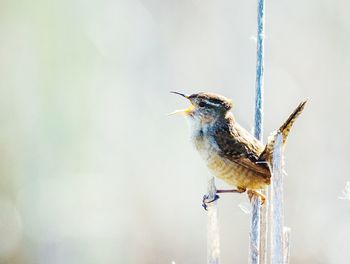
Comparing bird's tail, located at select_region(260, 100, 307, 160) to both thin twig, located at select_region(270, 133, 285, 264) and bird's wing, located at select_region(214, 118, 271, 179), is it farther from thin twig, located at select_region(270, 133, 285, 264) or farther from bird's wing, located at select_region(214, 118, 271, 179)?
thin twig, located at select_region(270, 133, 285, 264)

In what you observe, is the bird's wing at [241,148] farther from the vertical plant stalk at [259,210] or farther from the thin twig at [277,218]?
the thin twig at [277,218]

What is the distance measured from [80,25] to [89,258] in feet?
5.55

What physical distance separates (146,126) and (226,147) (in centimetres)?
159

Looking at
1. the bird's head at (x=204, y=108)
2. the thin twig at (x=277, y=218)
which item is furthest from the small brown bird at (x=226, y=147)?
the thin twig at (x=277, y=218)

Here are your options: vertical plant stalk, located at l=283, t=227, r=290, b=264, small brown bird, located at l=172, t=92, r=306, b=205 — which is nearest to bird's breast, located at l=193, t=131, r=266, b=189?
small brown bird, located at l=172, t=92, r=306, b=205

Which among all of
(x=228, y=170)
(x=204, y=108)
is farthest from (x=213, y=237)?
(x=204, y=108)

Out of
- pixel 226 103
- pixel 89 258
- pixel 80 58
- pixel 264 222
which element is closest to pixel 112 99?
pixel 80 58

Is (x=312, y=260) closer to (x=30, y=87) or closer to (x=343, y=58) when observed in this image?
(x=343, y=58)

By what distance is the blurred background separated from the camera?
195 inches

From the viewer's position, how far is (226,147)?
3.68m

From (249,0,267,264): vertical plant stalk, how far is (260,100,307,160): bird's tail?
0.11 m

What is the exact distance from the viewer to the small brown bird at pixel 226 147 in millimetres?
3619

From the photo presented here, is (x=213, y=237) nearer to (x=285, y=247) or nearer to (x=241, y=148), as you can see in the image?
(x=285, y=247)

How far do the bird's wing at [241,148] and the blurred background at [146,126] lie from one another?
133 cm
